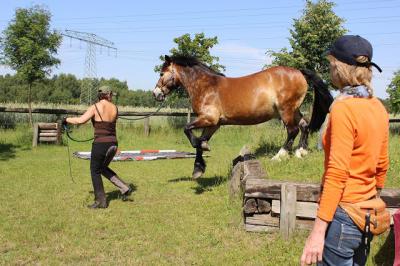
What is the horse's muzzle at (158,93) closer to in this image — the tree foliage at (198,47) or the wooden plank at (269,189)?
the wooden plank at (269,189)

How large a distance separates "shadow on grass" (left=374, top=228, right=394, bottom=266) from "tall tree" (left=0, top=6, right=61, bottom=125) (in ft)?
50.9

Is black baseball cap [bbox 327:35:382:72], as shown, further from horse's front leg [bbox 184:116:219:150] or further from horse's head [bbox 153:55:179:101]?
horse's head [bbox 153:55:179:101]

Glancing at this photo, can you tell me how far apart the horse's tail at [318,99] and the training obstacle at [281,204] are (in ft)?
10.5

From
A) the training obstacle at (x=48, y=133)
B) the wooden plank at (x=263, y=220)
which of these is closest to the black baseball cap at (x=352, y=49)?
the wooden plank at (x=263, y=220)

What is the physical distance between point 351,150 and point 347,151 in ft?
0.08

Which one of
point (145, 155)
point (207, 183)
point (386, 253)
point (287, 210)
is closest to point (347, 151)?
point (386, 253)

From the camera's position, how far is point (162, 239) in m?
5.45

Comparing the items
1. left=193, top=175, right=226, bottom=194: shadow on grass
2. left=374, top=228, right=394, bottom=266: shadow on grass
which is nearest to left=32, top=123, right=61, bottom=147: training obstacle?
left=193, top=175, right=226, bottom=194: shadow on grass

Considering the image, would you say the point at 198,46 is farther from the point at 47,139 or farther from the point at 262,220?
the point at 262,220

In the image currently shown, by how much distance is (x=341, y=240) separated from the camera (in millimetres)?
2174

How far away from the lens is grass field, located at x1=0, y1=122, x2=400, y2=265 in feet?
15.8

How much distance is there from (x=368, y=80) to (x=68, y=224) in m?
4.98

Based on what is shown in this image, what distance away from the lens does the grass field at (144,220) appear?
4.81 meters

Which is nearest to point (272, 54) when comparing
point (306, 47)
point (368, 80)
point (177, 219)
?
point (306, 47)
